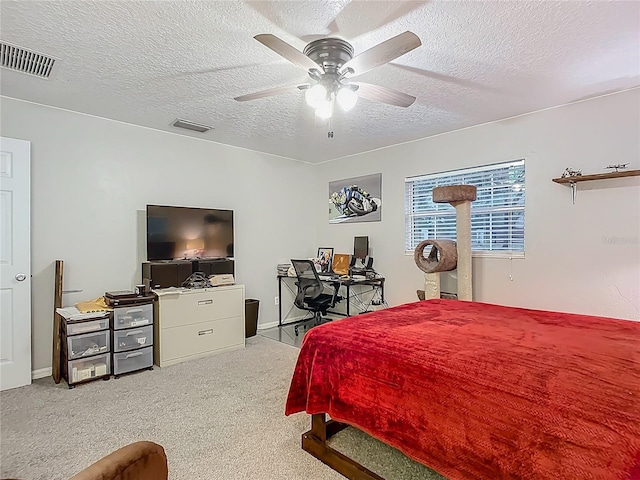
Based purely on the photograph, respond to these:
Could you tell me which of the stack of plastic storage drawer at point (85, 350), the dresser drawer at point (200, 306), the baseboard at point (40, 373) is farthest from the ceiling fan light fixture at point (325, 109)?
the baseboard at point (40, 373)

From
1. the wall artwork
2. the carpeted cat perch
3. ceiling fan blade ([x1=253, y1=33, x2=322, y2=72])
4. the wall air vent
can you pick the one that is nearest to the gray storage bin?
the wall air vent

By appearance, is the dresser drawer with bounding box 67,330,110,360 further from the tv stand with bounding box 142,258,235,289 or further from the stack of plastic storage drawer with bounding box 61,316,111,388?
the tv stand with bounding box 142,258,235,289

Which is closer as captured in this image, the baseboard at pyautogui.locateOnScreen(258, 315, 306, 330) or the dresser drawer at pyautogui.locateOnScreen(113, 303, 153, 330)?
the dresser drawer at pyautogui.locateOnScreen(113, 303, 153, 330)

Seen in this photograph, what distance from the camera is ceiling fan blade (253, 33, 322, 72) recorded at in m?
1.66

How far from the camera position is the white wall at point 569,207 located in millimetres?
2920

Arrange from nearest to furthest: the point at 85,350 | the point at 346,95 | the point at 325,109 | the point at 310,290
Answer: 1. the point at 346,95
2. the point at 325,109
3. the point at 85,350
4. the point at 310,290

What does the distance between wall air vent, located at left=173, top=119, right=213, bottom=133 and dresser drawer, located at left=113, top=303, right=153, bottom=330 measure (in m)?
1.87

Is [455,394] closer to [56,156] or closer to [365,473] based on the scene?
[365,473]

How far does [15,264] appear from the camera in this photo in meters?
2.97

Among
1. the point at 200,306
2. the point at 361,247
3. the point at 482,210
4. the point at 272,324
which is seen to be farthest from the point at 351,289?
the point at 200,306

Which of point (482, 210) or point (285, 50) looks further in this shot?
point (482, 210)

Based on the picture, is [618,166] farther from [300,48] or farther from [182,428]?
[182,428]

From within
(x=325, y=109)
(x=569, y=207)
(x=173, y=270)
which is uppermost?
(x=325, y=109)

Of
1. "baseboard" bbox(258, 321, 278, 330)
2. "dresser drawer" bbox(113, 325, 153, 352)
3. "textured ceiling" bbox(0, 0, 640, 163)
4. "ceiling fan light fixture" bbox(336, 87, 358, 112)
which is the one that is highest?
"textured ceiling" bbox(0, 0, 640, 163)
